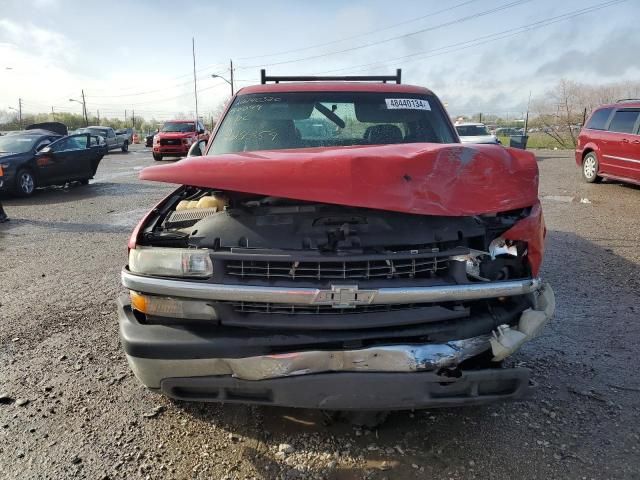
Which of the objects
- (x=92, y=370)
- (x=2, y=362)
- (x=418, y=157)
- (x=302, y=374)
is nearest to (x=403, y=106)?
(x=418, y=157)

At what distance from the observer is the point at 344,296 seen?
2.15 metres

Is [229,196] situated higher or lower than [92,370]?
higher

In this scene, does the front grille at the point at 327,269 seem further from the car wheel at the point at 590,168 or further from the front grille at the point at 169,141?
the front grille at the point at 169,141

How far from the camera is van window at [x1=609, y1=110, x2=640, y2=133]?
423 inches

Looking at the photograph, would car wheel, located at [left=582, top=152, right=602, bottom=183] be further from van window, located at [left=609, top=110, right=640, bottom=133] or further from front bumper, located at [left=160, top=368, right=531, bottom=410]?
front bumper, located at [left=160, top=368, right=531, bottom=410]

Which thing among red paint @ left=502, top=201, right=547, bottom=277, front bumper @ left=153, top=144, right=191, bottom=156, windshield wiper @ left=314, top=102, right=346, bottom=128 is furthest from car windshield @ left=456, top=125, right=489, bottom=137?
red paint @ left=502, top=201, right=547, bottom=277

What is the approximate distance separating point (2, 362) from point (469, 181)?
3.38 m

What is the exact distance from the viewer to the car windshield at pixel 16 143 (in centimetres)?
1216

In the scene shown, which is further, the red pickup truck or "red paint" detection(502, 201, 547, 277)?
the red pickup truck

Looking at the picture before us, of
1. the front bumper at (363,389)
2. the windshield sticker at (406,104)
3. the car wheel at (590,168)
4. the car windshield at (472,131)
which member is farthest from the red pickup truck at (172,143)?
the front bumper at (363,389)

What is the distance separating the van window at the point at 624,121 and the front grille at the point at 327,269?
10898mm

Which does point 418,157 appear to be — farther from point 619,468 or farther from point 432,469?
point 619,468

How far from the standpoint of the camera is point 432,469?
234 centimetres

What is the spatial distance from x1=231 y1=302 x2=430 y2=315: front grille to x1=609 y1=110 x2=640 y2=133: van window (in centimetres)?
1102
